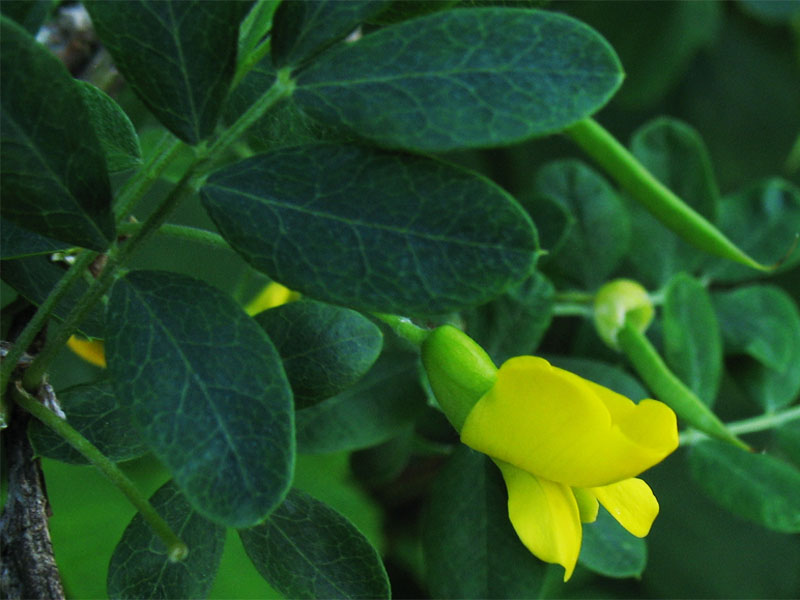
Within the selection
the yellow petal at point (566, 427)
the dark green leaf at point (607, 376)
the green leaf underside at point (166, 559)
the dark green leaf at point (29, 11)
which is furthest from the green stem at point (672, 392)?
the dark green leaf at point (29, 11)

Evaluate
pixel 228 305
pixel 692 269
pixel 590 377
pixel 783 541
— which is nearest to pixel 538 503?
pixel 228 305

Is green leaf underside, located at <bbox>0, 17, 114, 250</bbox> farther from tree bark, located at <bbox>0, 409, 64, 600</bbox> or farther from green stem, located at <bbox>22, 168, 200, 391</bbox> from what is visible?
tree bark, located at <bbox>0, 409, 64, 600</bbox>

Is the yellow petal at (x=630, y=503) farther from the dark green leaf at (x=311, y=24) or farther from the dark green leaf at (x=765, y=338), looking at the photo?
the dark green leaf at (x=765, y=338)

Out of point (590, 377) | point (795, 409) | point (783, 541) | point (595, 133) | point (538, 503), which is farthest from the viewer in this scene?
point (783, 541)

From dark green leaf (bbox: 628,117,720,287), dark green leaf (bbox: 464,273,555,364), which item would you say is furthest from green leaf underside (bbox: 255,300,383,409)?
dark green leaf (bbox: 628,117,720,287)

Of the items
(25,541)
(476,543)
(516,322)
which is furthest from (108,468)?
(516,322)

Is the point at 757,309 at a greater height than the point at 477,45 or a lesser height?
lesser

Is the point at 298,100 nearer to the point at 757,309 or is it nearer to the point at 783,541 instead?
the point at 757,309

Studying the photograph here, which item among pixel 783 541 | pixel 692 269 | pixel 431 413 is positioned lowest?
pixel 783 541

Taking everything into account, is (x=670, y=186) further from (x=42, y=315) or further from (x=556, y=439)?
(x=42, y=315)
